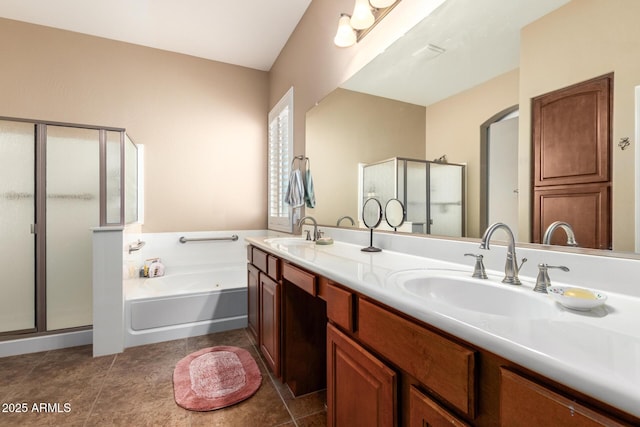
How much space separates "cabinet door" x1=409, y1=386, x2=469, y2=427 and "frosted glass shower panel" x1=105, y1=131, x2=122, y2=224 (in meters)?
2.47

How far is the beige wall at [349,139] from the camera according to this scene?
146cm

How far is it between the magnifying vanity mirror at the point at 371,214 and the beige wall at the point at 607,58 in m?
0.89

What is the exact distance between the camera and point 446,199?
125cm

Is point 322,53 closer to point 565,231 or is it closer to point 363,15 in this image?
point 363,15

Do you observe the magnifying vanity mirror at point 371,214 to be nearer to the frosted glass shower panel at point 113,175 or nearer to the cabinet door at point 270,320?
the cabinet door at point 270,320

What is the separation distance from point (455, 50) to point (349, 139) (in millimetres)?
827

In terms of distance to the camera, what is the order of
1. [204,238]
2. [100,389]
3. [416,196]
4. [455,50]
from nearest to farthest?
1. [455,50]
2. [416,196]
3. [100,389]
4. [204,238]

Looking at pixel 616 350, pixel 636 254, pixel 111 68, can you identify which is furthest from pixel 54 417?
pixel 111 68

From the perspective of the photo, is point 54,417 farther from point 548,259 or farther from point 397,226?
point 548,259

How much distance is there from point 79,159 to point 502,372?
2.97m

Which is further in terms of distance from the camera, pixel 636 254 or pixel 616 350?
pixel 636 254

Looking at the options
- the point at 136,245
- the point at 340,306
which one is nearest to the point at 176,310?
the point at 136,245

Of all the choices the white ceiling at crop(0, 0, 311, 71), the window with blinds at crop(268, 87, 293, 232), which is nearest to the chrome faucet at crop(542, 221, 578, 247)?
the window with blinds at crop(268, 87, 293, 232)

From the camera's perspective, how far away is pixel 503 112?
103cm
